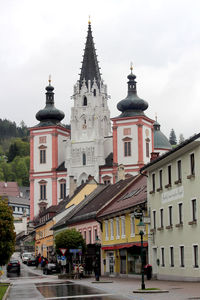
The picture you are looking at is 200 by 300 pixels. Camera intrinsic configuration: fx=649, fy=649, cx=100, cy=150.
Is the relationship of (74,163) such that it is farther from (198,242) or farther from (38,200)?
(198,242)

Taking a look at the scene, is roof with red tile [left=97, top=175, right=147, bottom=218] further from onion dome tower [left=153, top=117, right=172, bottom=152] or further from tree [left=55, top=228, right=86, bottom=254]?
onion dome tower [left=153, top=117, right=172, bottom=152]

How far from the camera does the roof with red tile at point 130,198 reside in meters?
45.5

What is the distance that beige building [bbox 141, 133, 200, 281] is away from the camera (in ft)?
112

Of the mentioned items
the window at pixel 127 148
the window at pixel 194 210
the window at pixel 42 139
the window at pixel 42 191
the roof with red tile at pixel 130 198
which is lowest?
the window at pixel 194 210

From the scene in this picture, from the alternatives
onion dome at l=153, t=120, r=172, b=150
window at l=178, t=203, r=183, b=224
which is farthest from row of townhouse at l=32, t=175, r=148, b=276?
onion dome at l=153, t=120, r=172, b=150

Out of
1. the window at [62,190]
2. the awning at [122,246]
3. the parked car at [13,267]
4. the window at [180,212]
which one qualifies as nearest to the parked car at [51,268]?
the parked car at [13,267]

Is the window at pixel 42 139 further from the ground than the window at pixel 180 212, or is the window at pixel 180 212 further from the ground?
the window at pixel 42 139

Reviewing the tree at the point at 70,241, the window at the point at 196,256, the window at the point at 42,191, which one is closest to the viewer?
the window at the point at 196,256

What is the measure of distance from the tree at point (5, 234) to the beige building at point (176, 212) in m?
9.00

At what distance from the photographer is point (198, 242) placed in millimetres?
33500

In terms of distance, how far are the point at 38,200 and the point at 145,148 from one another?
73.9 ft

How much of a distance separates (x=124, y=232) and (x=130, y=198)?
3.15 m

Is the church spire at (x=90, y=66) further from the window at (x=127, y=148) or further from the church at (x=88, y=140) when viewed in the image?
the window at (x=127, y=148)

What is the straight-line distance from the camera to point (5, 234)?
41031 millimetres
